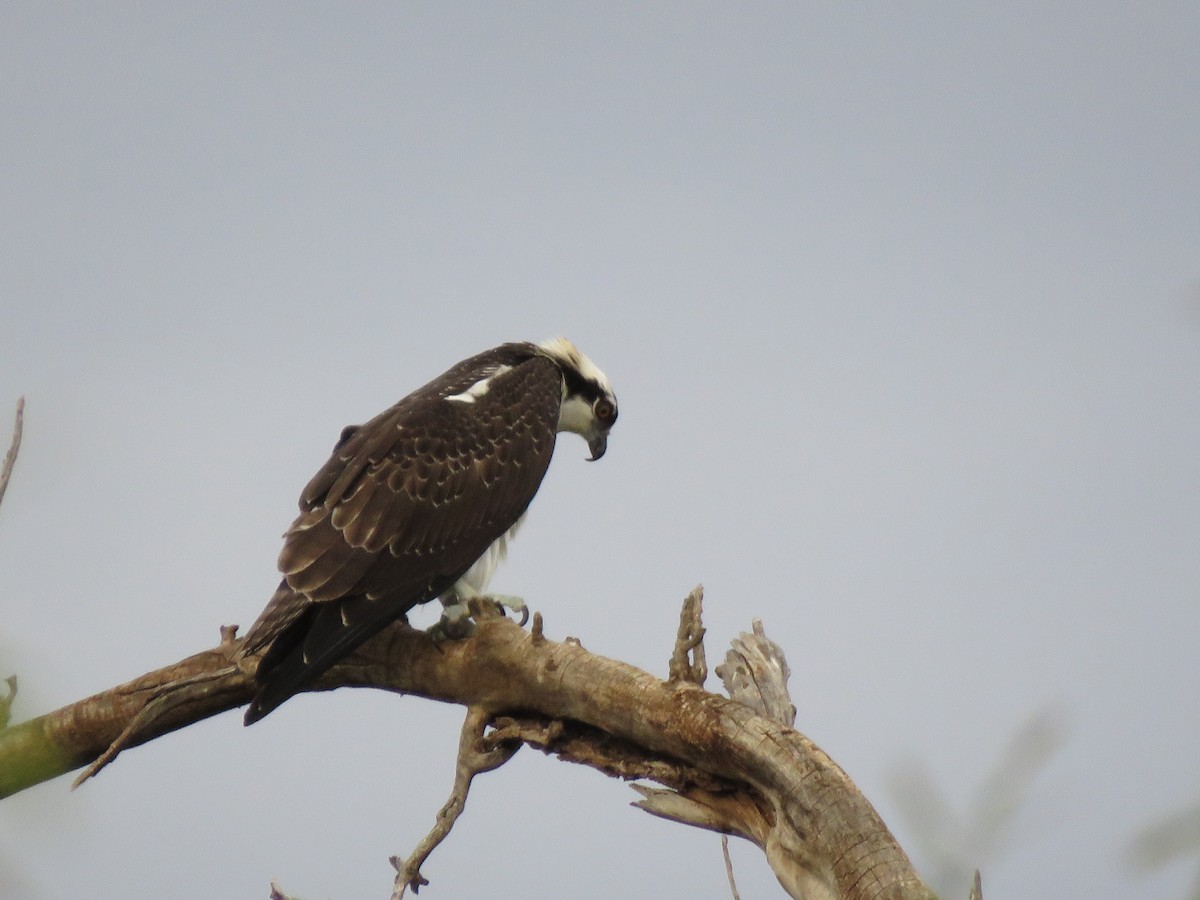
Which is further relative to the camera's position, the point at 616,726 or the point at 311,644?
the point at 311,644

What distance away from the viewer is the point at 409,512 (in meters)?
6.46

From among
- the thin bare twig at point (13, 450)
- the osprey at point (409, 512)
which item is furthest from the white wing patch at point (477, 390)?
the thin bare twig at point (13, 450)

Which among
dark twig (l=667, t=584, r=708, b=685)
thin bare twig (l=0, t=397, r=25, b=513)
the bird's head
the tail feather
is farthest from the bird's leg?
thin bare twig (l=0, t=397, r=25, b=513)

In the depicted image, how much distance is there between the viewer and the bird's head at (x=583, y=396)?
8.35m

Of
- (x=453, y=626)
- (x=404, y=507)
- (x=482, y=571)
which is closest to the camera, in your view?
(x=453, y=626)

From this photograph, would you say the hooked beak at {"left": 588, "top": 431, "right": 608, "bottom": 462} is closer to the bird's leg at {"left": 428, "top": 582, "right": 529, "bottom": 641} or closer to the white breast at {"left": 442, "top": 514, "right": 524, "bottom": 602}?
the white breast at {"left": 442, "top": 514, "right": 524, "bottom": 602}

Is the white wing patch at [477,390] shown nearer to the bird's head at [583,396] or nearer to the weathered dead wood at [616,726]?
the bird's head at [583,396]

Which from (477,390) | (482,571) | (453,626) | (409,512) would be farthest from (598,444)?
(453,626)

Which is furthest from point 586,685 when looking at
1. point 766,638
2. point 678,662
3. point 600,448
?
point 600,448

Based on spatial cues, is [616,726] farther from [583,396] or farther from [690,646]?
[583,396]

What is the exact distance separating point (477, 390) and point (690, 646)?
7.98ft

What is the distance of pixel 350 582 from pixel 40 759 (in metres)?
4.28

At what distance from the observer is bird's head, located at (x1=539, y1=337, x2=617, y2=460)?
27.4 feet

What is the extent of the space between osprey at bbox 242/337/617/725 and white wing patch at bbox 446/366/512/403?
0.04 ft
